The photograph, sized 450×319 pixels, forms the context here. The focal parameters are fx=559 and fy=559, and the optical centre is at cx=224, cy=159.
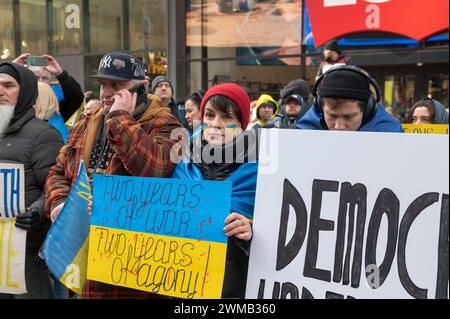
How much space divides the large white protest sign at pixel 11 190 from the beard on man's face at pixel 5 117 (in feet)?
0.77

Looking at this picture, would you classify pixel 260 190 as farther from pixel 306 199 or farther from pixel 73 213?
pixel 73 213

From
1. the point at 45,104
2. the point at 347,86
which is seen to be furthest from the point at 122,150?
the point at 45,104

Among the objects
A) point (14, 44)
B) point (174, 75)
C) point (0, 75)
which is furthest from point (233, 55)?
point (0, 75)

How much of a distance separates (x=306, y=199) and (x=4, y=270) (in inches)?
75.1

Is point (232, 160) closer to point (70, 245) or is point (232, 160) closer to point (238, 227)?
point (238, 227)

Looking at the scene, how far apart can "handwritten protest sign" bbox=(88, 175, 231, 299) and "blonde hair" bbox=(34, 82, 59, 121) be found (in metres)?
1.45

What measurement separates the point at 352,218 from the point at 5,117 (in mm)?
2136

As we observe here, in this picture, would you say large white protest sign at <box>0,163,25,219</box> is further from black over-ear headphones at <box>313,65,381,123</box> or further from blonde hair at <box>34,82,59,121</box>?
black over-ear headphones at <box>313,65,381,123</box>

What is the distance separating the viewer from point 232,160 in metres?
2.33

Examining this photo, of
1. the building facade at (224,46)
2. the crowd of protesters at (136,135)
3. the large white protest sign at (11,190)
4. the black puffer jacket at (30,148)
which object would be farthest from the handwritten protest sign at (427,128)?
the building facade at (224,46)

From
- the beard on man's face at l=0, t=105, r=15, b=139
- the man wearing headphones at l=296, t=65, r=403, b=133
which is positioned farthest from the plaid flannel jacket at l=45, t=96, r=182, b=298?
the man wearing headphones at l=296, t=65, r=403, b=133

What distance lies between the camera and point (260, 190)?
210cm

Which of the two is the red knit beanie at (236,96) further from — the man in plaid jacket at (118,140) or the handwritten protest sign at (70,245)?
the handwritten protest sign at (70,245)

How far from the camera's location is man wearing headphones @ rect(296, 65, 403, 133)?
2.24 metres
